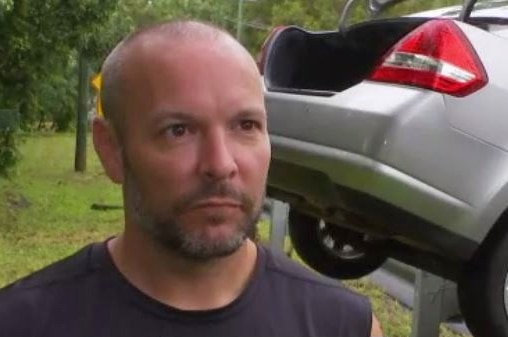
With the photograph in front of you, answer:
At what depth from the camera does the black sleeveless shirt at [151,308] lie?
1.48m

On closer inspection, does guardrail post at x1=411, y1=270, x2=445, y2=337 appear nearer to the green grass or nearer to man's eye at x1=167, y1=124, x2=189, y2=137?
the green grass

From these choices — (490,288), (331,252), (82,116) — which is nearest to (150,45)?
(490,288)

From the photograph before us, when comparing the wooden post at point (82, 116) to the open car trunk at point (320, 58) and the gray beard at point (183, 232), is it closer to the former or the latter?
the open car trunk at point (320, 58)

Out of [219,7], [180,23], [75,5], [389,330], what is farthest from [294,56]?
[219,7]

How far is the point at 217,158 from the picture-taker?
1451 millimetres

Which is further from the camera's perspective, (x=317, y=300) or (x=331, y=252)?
(x=331, y=252)

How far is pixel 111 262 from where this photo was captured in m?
1.55

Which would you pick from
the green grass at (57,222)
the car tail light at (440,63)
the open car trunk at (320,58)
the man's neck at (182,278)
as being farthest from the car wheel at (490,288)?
the man's neck at (182,278)

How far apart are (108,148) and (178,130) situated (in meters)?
0.15

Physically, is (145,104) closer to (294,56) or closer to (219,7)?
(294,56)

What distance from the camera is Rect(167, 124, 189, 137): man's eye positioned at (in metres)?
1.47

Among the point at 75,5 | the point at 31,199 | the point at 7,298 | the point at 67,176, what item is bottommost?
the point at 67,176

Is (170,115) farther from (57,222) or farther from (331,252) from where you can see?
(57,222)

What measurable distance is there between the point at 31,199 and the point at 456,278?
9.28 metres
